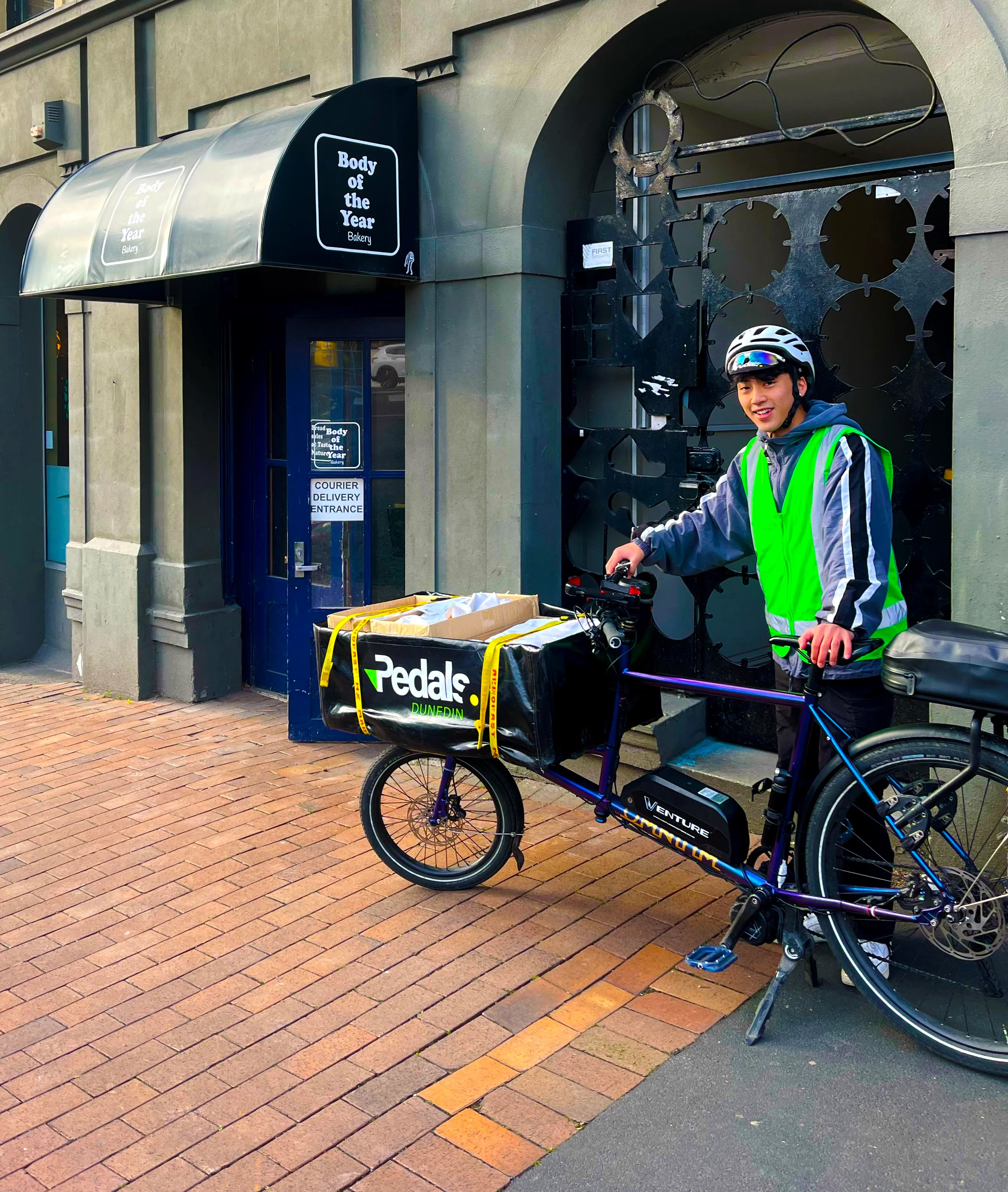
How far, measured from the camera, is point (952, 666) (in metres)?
3.41

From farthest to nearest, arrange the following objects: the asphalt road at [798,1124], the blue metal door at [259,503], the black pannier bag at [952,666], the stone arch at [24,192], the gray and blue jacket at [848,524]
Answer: the stone arch at [24,192], the blue metal door at [259,503], the gray and blue jacket at [848,524], the black pannier bag at [952,666], the asphalt road at [798,1124]

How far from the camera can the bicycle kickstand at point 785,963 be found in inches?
145

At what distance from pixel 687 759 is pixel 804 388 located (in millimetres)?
2241

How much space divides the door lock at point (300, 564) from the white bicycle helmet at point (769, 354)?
3.66 metres

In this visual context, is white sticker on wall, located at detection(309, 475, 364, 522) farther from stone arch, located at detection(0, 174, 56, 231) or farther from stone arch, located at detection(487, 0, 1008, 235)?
stone arch, located at detection(0, 174, 56, 231)

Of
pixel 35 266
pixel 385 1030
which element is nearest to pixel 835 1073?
pixel 385 1030

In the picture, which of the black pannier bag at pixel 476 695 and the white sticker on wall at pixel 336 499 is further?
the white sticker on wall at pixel 336 499

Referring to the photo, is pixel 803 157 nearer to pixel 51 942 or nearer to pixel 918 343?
pixel 918 343

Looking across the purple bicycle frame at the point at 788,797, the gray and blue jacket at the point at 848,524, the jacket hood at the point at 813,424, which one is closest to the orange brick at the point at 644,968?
the purple bicycle frame at the point at 788,797

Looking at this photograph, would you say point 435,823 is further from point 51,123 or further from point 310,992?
point 51,123

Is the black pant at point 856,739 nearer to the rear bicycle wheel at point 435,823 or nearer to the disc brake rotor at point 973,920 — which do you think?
the disc brake rotor at point 973,920

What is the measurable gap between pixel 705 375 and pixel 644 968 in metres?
2.78

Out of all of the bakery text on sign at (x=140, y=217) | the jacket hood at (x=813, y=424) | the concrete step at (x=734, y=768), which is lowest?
the concrete step at (x=734, y=768)

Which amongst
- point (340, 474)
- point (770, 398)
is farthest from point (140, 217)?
point (770, 398)
